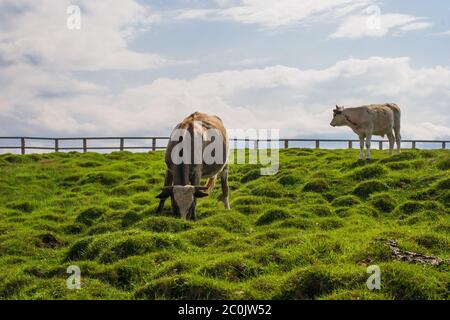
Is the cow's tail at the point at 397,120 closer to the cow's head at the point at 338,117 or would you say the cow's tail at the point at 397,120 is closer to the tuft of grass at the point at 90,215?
the cow's head at the point at 338,117

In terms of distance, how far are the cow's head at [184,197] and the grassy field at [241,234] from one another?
1.09ft

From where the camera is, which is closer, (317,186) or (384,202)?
(384,202)

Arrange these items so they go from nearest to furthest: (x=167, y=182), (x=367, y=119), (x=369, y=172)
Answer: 1. (x=167, y=182)
2. (x=369, y=172)
3. (x=367, y=119)

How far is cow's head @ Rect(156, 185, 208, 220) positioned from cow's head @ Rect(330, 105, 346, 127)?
14475 millimetres

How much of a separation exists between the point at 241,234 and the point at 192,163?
2.38 meters

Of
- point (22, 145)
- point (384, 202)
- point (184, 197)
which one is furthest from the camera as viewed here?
point (22, 145)

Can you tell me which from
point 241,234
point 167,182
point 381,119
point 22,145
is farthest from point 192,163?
point 22,145

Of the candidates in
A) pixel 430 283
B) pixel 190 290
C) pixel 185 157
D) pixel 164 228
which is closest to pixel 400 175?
pixel 185 157

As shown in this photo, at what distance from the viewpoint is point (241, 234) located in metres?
13.9

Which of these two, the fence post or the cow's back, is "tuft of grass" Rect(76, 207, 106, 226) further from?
the fence post

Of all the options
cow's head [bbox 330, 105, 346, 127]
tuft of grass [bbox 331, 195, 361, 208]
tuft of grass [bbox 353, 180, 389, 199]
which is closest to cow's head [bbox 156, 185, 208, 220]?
tuft of grass [bbox 331, 195, 361, 208]

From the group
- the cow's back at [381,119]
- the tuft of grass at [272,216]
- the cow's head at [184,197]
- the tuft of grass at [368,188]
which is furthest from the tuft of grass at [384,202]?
the cow's back at [381,119]

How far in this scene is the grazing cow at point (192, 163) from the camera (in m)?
13.8

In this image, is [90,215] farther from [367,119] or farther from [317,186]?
[367,119]
